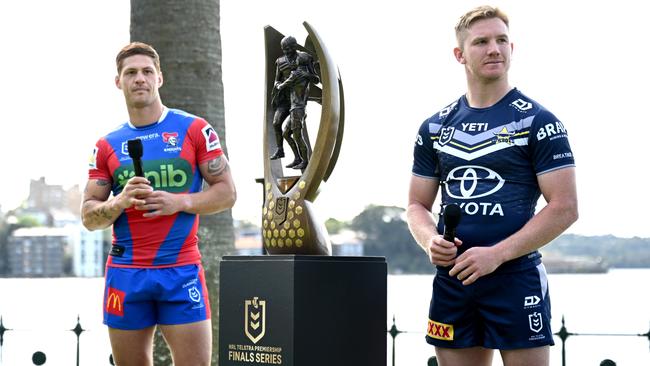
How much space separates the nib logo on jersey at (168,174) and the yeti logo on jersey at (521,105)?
5.30ft

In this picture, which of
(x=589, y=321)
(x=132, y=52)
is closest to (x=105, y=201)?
(x=132, y=52)

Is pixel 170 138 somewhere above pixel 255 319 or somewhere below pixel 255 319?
above

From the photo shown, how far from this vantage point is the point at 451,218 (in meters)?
3.46

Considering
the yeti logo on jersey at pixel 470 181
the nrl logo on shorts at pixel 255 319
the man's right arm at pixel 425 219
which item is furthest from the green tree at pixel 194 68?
the yeti logo on jersey at pixel 470 181

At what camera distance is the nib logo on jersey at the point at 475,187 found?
141 inches

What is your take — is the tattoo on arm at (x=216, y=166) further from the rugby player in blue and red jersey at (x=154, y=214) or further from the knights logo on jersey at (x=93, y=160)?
the knights logo on jersey at (x=93, y=160)

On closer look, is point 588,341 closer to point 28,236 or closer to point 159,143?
point 159,143

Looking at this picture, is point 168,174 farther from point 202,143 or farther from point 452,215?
point 452,215

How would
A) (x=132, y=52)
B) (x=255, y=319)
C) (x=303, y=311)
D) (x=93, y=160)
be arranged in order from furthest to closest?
1. (x=93, y=160)
2. (x=132, y=52)
3. (x=255, y=319)
4. (x=303, y=311)

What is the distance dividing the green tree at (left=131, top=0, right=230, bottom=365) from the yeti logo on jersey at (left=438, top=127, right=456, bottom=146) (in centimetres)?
309

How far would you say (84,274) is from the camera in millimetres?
38312

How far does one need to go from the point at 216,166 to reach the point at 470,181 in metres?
1.42

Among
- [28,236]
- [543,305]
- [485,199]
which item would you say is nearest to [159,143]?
[485,199]

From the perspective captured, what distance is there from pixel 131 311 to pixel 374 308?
110cm
